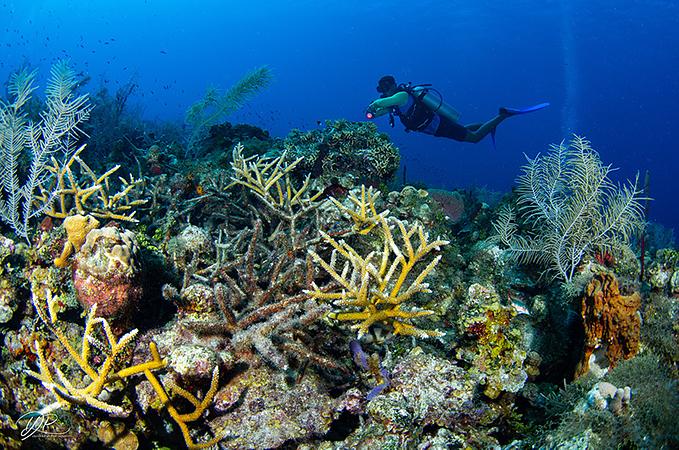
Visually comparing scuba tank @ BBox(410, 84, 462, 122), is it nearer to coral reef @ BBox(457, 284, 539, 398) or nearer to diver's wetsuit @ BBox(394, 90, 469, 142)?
diver's wetsuit @ BBox(394, 90, 469, 142)

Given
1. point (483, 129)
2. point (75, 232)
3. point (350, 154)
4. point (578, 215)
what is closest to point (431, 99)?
point (483, 129)

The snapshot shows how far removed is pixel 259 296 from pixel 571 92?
13882 cm

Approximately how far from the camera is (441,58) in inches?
4215

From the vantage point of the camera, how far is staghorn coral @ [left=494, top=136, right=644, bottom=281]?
4.44m

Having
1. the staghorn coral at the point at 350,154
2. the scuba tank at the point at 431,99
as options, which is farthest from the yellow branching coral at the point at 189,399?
the scuba tank at the point at 431,99

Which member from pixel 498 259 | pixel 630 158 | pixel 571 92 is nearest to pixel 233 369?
pixel 498 259

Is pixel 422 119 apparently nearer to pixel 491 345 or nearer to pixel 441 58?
pixel 491 345

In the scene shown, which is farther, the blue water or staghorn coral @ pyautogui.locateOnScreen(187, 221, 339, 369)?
the blue water

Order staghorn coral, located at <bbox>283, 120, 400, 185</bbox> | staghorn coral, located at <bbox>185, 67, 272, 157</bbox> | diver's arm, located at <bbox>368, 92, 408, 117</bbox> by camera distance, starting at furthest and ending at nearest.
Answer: staghorn coral, located at <bbox>185, 67, 272, 157</bbox> → diver's arm, located at <bbox>368, 92, 408, 117</bbox> → staghorn coral, located at <bbox>283, 120, 400, 185</bbox>

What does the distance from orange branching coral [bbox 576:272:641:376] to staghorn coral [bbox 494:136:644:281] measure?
4.65 ft

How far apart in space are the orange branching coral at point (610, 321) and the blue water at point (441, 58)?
53729 mm

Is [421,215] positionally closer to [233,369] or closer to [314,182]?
[314,182]

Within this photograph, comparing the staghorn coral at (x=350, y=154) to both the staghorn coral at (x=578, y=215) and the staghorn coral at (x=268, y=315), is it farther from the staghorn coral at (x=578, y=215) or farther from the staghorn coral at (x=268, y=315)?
the staghorn coral at (x=268, y=315)

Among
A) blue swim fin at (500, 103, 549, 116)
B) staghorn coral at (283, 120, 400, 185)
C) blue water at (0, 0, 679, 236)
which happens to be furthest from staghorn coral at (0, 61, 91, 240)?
blue water at (0, 0, 679, 236)
